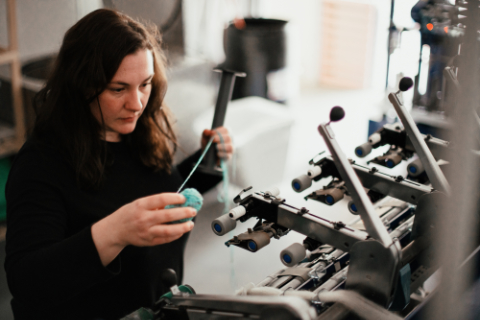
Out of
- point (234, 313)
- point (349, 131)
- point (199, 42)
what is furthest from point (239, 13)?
point (234, 313)

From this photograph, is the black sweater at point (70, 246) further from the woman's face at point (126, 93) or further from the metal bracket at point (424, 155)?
the metal bracket at point (424, 155)

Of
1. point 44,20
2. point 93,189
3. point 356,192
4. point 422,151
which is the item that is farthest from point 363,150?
point 44,20

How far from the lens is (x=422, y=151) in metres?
0.99

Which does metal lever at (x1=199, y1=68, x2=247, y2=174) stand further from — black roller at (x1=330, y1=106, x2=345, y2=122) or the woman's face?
black roller at (x1=330, y1=106, x2=345, y2=122)

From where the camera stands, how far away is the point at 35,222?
102cm

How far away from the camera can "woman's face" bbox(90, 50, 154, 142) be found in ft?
3.68

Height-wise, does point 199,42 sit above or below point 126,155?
above

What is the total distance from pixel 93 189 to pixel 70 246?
255mm

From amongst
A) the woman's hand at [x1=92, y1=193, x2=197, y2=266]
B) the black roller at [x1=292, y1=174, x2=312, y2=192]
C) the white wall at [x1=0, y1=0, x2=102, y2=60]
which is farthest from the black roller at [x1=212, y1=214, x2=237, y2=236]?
the white wall at [x1=0, y1=0, x2=102, y2=60]

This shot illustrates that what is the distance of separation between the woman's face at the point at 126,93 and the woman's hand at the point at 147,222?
0.34 m

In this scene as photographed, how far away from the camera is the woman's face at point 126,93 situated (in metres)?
1.12

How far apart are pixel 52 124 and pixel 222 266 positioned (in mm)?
1391

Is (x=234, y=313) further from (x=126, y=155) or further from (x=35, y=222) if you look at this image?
(x=126, y=155)

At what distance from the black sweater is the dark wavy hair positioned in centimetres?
4
